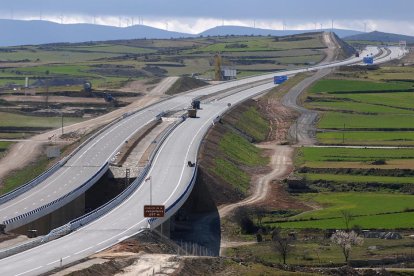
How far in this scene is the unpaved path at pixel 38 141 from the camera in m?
117

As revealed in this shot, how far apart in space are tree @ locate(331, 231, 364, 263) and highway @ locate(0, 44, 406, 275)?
12.0 m

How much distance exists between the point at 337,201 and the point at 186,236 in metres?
18.5

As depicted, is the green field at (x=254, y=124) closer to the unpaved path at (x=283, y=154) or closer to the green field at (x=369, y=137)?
the unpaved path at (x=283, y=154)

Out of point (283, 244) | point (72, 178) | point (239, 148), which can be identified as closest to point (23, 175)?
point (72, 178)

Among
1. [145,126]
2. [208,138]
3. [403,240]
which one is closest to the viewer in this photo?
[403,240]

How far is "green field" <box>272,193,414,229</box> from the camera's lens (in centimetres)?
8619

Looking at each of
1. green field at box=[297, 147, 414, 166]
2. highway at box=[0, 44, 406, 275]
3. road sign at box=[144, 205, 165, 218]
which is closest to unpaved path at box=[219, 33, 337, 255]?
green field at box=[297, 147, 414, 166]

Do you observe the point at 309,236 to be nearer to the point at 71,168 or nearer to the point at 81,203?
the point at 81,203

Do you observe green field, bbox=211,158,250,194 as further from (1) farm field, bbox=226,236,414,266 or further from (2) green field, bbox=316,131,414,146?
(2) green field, bbox=316,131,414,146

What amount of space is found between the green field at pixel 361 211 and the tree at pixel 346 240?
6522 millimetres

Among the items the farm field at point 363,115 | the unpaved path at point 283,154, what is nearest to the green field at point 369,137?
the farm field at point 363,115

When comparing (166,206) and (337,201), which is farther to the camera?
(337,201)

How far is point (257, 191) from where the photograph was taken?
10531 cm

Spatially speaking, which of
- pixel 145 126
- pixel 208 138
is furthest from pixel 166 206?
pixel 145 126
